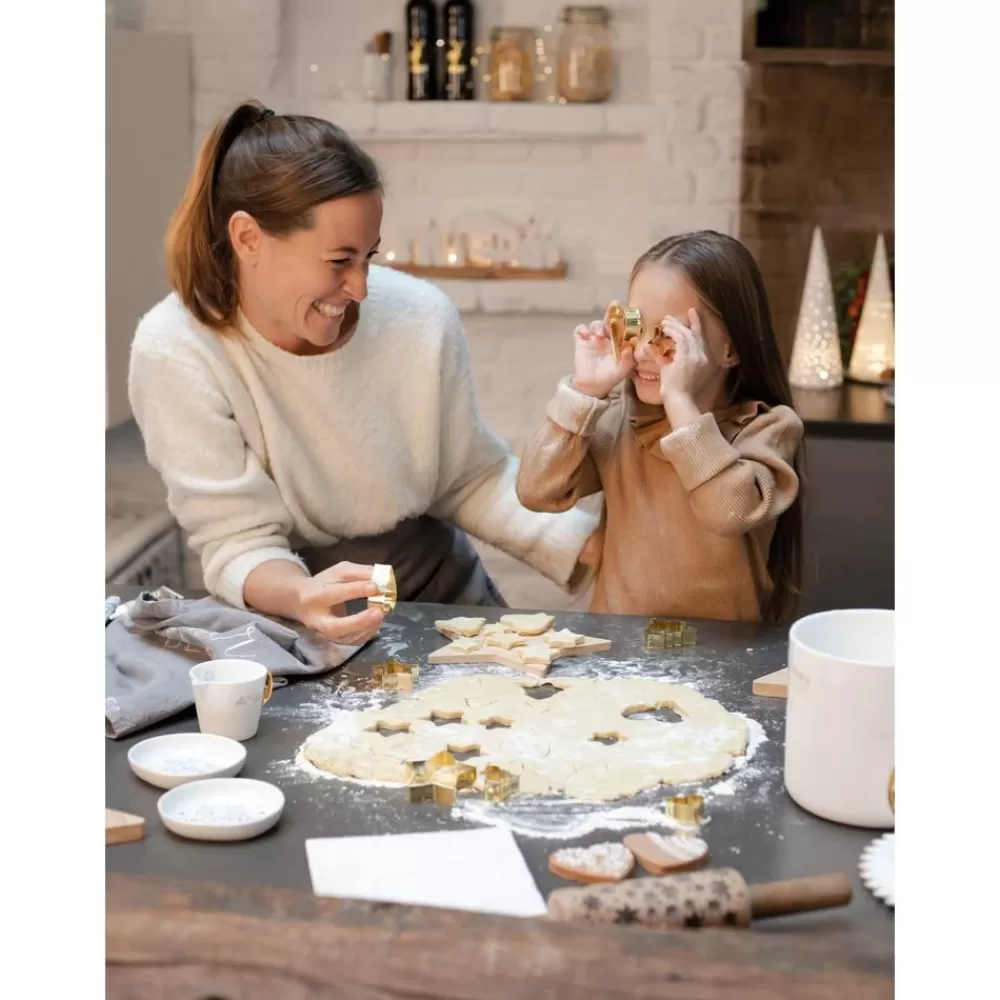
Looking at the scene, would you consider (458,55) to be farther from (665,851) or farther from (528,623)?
(665,851)

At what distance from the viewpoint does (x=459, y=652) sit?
1.45 metres

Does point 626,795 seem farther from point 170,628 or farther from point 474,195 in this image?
point 474,195

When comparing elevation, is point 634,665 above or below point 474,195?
below

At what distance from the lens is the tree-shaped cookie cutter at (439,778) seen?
42.8 inches

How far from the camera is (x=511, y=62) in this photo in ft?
12.0

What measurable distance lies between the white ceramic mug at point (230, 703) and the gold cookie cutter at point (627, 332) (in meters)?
0.65

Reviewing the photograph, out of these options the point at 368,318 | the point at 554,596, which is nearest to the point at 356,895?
the point at 368,318

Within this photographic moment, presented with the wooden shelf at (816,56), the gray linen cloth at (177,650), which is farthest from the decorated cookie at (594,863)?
the wooden shelf at (816,56)

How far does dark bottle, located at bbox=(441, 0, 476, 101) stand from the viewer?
367 centimetres

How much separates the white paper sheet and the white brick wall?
9.38 feet

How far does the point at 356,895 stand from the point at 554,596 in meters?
2.91

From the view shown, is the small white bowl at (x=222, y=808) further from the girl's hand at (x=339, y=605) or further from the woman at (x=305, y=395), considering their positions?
the woman at (x=305, y=395)

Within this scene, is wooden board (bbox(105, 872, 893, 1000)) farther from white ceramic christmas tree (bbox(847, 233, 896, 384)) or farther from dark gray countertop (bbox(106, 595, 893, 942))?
white ceramic christmas tree (bbox(847, 233, 896, 384))
